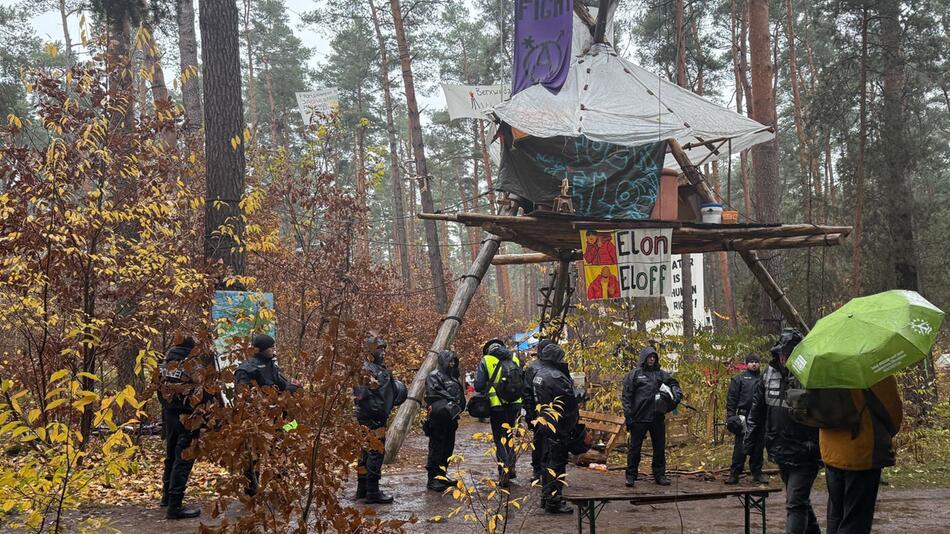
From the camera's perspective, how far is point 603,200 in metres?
11.2

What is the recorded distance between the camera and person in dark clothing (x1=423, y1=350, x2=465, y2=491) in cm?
841

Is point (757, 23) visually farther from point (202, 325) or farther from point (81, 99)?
point (202, 325)

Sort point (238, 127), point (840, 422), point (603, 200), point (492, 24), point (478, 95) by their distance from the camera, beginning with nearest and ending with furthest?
point (840, 422) → point (238, 127) → point (603, 200) → point (478, 95) → point (492, 24)

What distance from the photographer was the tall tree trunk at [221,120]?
984 centimetres

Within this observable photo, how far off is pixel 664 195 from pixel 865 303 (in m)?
7.07

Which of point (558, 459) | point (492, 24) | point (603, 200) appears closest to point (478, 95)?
point (603, 200)

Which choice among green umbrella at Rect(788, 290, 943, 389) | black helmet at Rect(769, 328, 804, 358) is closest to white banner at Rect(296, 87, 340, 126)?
black helmet at Rect(769, 328, 804, 358)

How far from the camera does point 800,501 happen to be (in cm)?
544

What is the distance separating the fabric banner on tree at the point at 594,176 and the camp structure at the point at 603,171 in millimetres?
16

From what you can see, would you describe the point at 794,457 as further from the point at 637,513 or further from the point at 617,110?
the point at 617,110

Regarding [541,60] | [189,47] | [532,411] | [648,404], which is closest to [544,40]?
[541,60]

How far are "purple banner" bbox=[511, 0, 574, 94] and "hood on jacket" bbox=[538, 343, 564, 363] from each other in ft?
15.8

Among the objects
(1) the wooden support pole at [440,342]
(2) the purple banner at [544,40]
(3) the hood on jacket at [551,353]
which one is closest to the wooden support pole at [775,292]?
(1) the wooden support pole at [440,342]

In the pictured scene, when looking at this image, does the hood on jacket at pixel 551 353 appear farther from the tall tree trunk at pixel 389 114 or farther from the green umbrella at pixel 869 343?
the tall tree trunk at pixel 389 114
